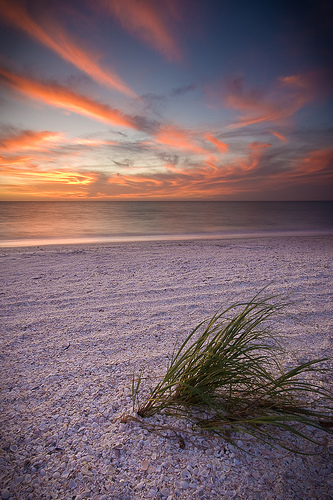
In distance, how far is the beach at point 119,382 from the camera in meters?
1.38

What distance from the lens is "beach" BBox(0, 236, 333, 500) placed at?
1.38 metres

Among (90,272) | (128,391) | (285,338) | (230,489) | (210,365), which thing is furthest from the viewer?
(90,272)

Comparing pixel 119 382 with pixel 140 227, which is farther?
pixel 140 227

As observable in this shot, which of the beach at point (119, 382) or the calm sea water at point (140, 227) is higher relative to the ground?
the calm sea water at point (140, 227)

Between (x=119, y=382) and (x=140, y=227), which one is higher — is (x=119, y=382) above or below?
below

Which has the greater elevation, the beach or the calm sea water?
the calm sea water

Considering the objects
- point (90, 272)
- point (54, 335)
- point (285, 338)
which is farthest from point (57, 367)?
point (90, 272)

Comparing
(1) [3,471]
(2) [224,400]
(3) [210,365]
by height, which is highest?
(3) [210,365]

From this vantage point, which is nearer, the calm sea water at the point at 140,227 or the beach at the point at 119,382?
the beach at the point at 119,382

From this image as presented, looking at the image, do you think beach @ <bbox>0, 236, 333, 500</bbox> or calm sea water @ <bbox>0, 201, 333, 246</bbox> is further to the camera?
calm sea water @ <bbox>0, 201, 333, 246</bbox>

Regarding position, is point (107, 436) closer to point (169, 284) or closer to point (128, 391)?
point (128, 391)

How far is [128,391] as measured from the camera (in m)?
2.09

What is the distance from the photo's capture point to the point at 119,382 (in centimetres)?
221

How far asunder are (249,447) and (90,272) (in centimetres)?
473
